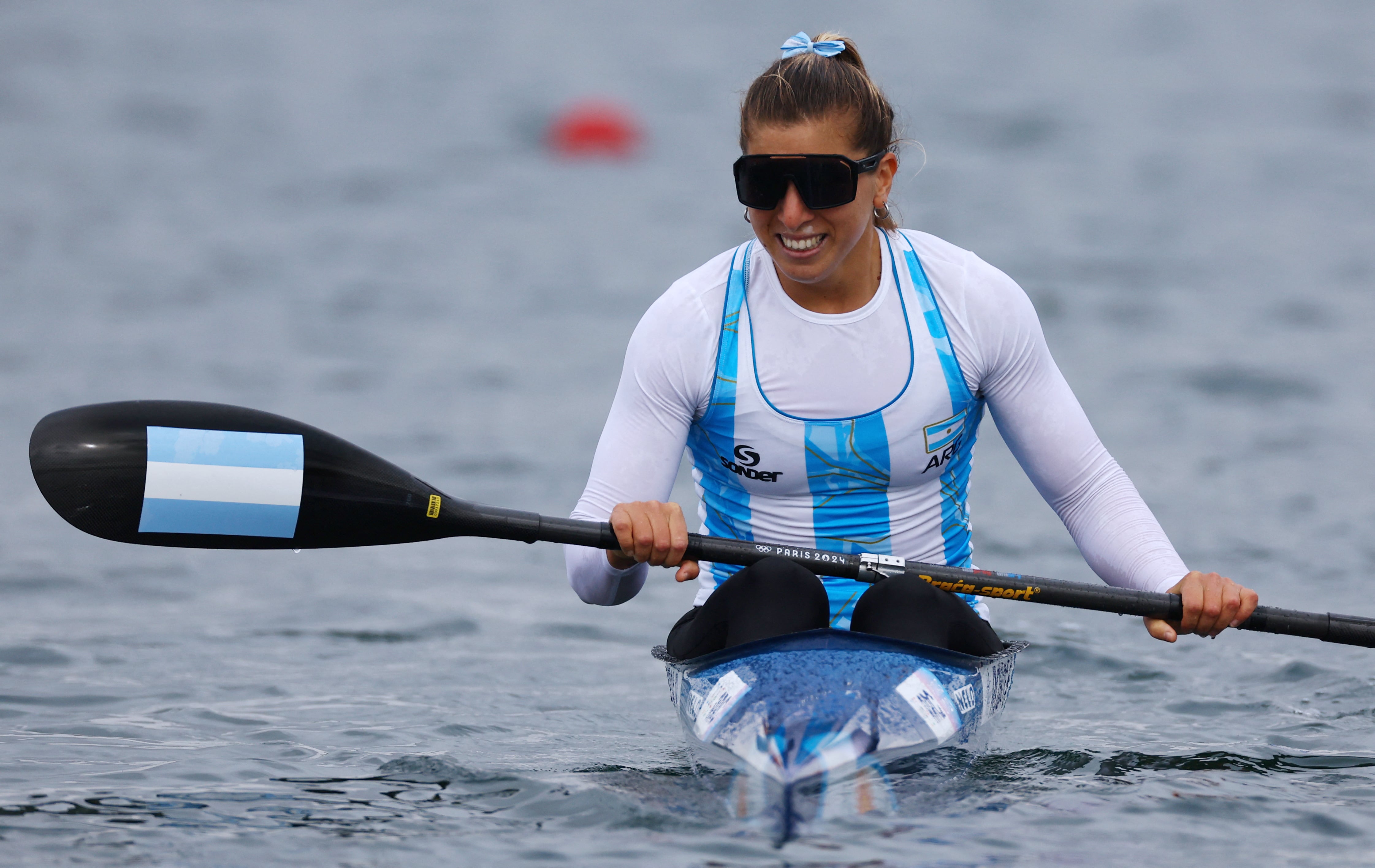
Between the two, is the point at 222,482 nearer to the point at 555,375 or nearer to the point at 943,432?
the point at 943,432

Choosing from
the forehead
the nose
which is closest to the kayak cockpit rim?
the nose

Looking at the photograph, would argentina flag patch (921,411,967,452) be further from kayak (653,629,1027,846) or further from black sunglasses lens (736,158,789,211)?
black sunglasses lens (736,158,789,211)

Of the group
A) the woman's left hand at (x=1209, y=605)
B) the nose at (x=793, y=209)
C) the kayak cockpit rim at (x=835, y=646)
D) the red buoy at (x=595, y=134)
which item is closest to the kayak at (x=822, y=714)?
the kayak cockpit rim at (x=835, y=646)

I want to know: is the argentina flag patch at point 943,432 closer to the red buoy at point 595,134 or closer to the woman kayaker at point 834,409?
the woman kayaker at point 834,409

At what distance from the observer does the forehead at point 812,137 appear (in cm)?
383

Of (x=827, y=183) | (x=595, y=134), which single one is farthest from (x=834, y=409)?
(x=595, y=134)

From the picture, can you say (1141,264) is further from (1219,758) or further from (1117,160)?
(1219,758)

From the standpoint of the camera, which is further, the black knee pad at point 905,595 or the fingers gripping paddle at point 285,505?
the fingers gripping paddle at point 285,505

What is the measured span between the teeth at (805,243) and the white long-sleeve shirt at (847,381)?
21 cm

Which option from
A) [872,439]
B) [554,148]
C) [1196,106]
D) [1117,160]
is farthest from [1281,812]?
[1196,106]

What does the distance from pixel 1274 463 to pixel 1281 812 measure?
535 centimetres

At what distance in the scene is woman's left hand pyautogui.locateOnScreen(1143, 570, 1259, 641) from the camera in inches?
153

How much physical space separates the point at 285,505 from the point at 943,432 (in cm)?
168

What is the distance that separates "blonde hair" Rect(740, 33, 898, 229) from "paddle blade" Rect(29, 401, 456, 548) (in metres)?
1.25
